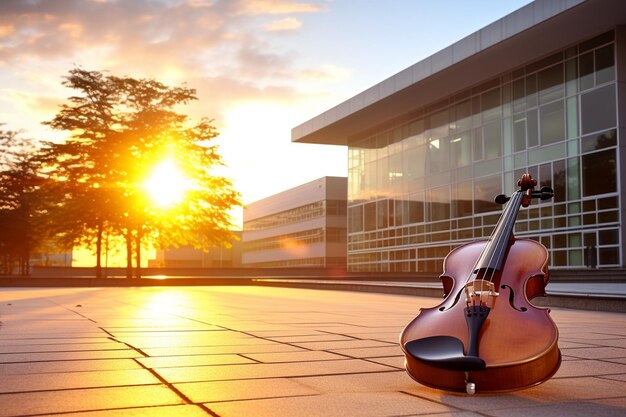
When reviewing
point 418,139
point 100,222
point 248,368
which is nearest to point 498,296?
point 248,368

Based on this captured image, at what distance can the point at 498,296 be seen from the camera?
13.0 feet

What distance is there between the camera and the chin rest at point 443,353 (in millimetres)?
3338

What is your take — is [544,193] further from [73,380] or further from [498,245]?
[73,380]

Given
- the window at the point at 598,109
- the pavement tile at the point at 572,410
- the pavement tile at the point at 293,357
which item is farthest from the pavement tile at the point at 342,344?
the window at the point at 598,109

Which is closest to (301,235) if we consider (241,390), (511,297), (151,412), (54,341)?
(54,341)

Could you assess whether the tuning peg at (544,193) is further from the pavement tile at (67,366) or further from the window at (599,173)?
the window at (599,173)

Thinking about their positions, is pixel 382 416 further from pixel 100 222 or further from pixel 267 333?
pixel 100 222

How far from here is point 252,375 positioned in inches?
169

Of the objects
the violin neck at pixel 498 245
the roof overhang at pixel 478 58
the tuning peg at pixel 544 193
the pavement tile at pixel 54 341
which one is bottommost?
the pavement tile at pixel 54 341

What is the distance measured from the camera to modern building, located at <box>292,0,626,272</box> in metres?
26.8

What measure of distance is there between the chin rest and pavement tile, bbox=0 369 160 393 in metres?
1.44

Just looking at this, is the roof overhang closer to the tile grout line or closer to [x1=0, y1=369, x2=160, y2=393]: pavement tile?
the tile grout line

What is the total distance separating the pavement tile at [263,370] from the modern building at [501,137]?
22.7 m

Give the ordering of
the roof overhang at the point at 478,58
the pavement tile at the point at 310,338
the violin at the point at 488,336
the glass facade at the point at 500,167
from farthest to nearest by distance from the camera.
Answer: the glass facade at the point at 500,167 < the roof overhang at the point at 478,58 < the pavement tile at the point at 310,338 < the violin at the point at 488,336
